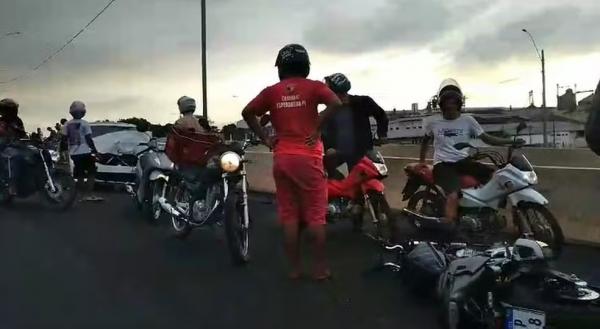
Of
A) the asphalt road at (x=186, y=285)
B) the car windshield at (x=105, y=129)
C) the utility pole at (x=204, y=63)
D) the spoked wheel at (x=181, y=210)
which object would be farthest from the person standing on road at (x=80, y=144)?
the utility pole at (x=204, y=63)

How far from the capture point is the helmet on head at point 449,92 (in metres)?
8.16

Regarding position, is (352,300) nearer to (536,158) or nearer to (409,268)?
(409,268)

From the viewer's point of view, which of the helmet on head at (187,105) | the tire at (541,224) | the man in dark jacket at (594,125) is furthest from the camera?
the helmet on head at (187,105)

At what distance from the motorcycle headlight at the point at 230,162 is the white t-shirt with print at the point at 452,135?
223cm

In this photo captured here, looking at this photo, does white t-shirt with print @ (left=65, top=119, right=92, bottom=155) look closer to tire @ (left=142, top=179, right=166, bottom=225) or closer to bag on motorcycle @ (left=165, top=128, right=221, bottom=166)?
tire @ (left=142, top=179, right=166, bottom=225)

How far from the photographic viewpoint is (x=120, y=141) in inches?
653

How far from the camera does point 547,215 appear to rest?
Result: 7.24 meters

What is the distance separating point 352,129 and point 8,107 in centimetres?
663

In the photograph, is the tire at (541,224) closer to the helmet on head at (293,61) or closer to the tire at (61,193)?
the helmet on head at (293,61)

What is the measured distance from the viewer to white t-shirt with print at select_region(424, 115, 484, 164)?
26.9 ft

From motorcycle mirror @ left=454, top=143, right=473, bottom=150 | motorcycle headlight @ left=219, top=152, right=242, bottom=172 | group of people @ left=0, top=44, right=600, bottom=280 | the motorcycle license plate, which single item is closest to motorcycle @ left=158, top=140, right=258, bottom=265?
motorcycle headlight @ left=219, top=152, right=242, bottom=172

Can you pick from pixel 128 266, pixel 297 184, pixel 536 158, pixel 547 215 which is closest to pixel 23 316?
pixel 128 266

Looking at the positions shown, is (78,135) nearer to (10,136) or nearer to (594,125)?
(10,136)

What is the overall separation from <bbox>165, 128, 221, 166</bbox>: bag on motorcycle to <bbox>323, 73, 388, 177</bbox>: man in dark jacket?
4.63 ft
